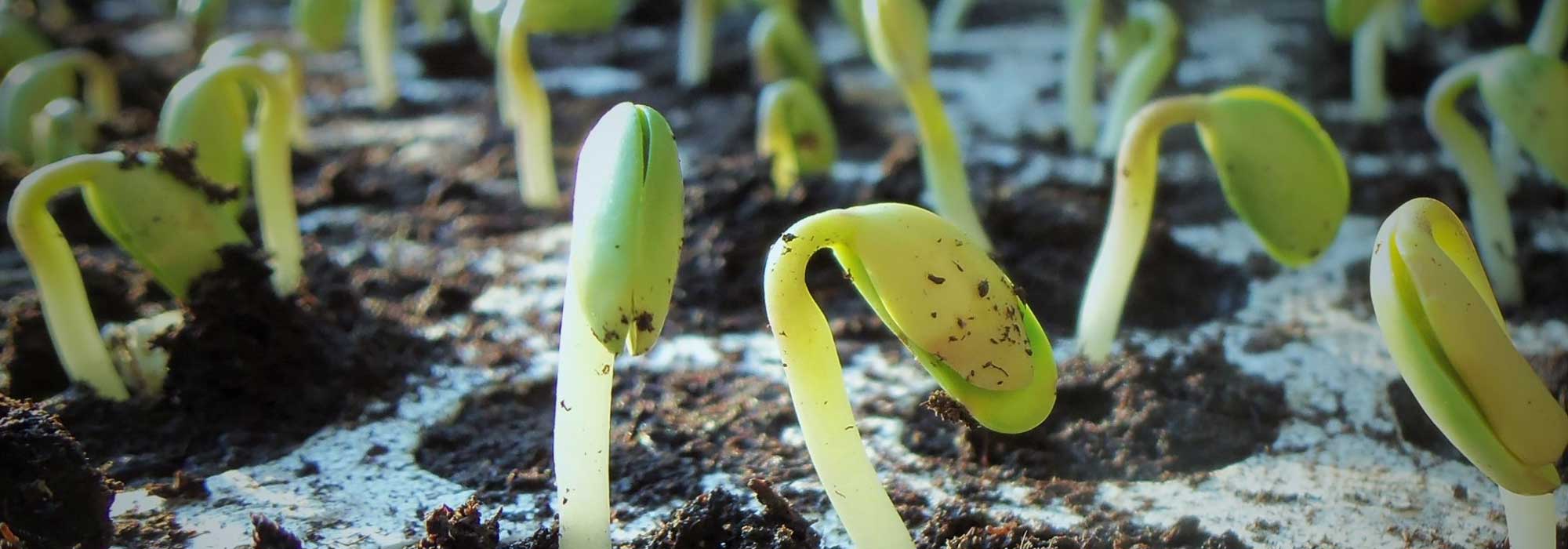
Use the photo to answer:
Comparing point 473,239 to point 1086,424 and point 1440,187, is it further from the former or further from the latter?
point 1440,187

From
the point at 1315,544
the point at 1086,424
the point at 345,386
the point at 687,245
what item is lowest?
the point at 1315,544

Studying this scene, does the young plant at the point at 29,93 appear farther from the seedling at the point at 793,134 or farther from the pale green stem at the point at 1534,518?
the pale green stem at the point at 1534,518

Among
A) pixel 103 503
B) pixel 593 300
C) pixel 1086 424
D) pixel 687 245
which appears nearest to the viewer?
pixel 593 300

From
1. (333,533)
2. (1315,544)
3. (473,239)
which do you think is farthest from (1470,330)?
(473,239)

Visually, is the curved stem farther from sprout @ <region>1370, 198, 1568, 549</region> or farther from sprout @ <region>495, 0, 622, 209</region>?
sprout @ <region>1370, 198, 1568, 549</region>

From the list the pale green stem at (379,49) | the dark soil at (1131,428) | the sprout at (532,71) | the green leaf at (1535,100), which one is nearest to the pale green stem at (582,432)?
the dark soil at (1131,428)

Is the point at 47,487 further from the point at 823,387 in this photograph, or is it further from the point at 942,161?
the point at 942,161
